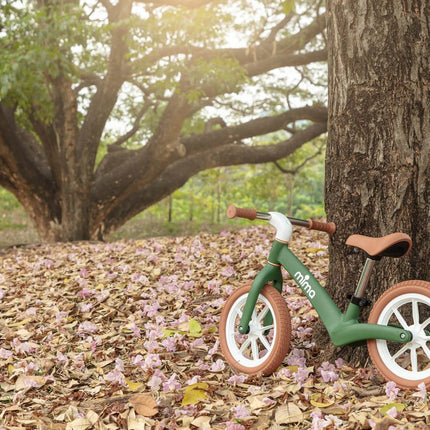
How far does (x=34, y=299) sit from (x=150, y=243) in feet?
7.70

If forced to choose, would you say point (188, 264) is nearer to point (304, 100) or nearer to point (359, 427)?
point (359, 427)

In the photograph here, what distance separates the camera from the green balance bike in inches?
96.7

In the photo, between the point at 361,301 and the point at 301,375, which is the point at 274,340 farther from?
the point at 361,301

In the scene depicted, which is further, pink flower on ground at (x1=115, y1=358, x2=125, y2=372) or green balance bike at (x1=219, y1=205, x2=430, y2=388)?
pink flower on ground at (x1=115, y1=358, x2=125, y2=372)

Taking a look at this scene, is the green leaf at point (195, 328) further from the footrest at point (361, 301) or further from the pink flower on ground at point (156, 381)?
the footrest at point (361, 301)

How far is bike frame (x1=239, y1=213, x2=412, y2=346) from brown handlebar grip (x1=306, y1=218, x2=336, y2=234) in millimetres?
148

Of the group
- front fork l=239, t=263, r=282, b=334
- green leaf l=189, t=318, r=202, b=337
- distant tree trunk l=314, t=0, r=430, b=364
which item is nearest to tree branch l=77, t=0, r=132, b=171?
green leaf l=189, t=318, r=202, b=337

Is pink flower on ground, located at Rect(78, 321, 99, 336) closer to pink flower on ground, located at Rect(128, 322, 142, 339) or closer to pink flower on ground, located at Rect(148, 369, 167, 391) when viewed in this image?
pink flower on ground, located at Rect(128, 322, 142, 339)

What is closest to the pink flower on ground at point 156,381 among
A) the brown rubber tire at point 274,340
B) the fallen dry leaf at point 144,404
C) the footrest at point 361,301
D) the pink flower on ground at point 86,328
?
the fallen dry leaf at point 144,404

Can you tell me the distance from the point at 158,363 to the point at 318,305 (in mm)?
1091

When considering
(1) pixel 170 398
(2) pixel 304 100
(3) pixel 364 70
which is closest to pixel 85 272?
(1) pixel 170 398

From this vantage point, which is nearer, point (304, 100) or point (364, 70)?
point (364, 70)

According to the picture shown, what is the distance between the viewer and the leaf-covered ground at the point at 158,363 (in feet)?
8.28

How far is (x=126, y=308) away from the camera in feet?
14.3
